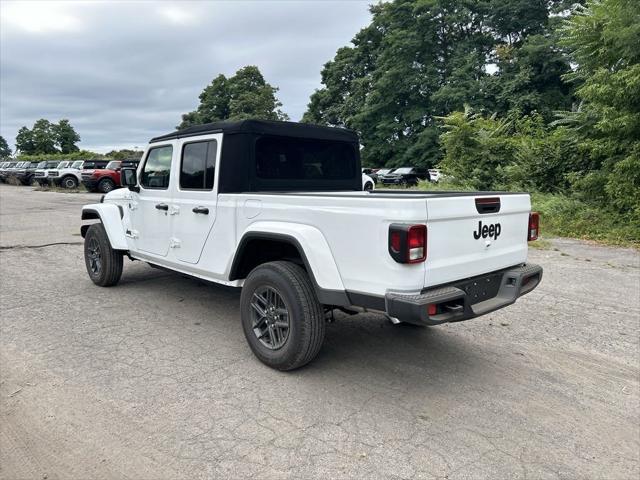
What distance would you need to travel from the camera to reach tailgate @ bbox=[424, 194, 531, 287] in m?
2.96

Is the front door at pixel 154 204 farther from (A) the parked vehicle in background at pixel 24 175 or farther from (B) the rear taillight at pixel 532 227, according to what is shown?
(A) the parked vehicle in background at pixel 24 175

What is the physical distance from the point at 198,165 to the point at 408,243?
2.48 metres

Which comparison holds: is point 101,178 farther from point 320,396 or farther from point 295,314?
point 320,396

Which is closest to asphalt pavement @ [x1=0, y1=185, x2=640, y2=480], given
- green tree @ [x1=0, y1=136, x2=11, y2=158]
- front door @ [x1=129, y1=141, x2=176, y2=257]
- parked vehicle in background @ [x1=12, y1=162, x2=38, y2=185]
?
front door @ [x1=129, y1=141, x2=176, y2=257]

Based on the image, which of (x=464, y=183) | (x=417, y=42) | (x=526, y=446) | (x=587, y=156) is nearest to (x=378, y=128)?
(x=417, y=42)

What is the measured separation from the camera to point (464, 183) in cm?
1503

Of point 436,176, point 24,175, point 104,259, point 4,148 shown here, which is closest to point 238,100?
point 24,175

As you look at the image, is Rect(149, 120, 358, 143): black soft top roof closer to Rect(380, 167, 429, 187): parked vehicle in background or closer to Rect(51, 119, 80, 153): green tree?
Rect(380, 167, 429, 187): parked vehicle in background

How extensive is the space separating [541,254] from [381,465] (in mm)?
7182

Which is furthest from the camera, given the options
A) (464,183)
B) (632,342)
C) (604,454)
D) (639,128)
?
(464,183)

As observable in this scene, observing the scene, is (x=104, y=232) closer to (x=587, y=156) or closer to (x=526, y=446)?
(x=526, y=446)

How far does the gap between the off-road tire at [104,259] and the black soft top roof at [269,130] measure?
62.1 inches

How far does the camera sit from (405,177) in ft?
96.1

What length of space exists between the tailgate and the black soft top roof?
192cm
